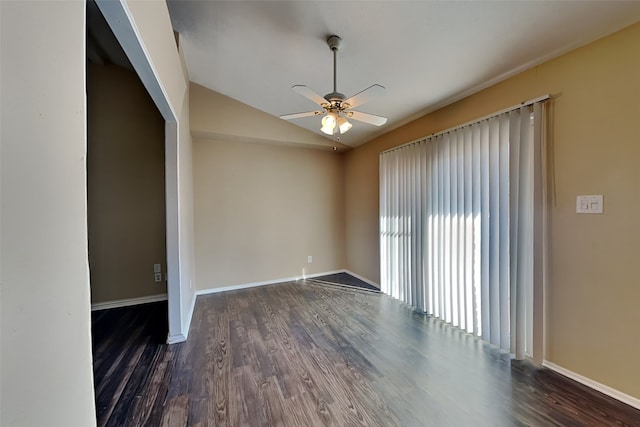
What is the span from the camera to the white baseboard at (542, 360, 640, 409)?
161cm

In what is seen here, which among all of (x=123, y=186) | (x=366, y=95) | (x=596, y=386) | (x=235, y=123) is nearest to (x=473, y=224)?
(x=596, y=386)

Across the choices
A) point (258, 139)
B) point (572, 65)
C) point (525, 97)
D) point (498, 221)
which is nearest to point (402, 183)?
point (498, 221)

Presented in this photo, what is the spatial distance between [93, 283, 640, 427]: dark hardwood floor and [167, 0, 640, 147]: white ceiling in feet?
7.98

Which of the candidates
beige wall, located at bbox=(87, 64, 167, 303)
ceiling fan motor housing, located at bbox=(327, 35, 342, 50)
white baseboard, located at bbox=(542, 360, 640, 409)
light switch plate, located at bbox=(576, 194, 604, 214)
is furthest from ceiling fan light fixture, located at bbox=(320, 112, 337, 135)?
beige wall, located at bbox=(87, 64, 167, 303)

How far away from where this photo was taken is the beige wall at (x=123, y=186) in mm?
3326

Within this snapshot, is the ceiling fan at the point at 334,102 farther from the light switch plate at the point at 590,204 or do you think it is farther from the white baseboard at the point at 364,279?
the white baseboard at the point at 364,279

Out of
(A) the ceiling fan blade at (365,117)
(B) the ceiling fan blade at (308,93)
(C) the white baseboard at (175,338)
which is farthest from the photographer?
(C) the white baseboard at (175,338)

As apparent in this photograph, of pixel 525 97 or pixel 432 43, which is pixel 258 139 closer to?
pixel 432 43

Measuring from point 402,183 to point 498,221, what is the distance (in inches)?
50.5

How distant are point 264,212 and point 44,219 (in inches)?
144

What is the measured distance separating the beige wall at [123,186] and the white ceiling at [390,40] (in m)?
1.23

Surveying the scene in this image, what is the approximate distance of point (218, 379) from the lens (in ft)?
6.31

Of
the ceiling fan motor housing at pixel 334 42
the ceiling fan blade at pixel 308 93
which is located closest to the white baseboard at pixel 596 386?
the ceiling fan blade at pixel 308 93

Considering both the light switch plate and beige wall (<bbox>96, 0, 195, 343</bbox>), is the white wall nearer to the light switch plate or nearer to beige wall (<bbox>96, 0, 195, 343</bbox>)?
beige wall (<bbox>96, 0, 195, 343</bbox>)
